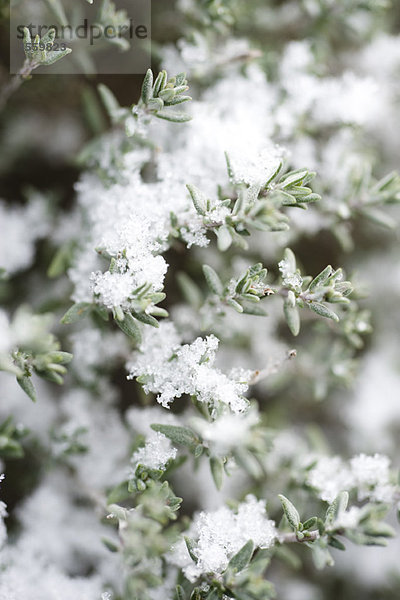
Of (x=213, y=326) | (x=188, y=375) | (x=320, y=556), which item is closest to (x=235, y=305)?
(x=188, y=375)

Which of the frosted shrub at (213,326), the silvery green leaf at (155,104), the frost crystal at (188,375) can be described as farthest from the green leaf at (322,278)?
the silvery green leaf at (155,104)

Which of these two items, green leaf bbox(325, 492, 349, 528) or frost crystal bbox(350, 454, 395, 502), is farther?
frost crystal bbox(350, 454, 395, 502)

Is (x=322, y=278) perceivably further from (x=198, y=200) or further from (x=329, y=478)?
(x=329, y=478)

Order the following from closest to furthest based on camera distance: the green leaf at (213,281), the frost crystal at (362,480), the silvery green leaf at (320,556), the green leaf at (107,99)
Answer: the silvery green leaf at (320,556) < the green leaf at (213,281) < the frost crystal at (362,480) < the green leaf at (107,99)

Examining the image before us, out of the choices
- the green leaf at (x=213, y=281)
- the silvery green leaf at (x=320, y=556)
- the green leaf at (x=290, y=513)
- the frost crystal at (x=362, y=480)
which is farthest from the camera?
the frost crystal at (x=362, y=480)

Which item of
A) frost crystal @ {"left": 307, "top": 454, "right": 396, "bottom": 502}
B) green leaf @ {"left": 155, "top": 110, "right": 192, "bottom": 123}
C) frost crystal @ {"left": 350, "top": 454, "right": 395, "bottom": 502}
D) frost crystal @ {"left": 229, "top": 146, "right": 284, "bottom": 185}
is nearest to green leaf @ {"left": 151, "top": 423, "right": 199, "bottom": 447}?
frost crystal @ {"left": 307, "top": 454, "right": 396, "bottom": 502}

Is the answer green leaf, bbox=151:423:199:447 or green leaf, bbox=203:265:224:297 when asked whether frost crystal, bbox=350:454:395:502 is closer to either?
green leaf, bbox=151:423:199:447

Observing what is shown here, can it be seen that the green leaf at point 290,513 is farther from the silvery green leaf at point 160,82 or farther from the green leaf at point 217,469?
the silvery green leaf at point 160,82
